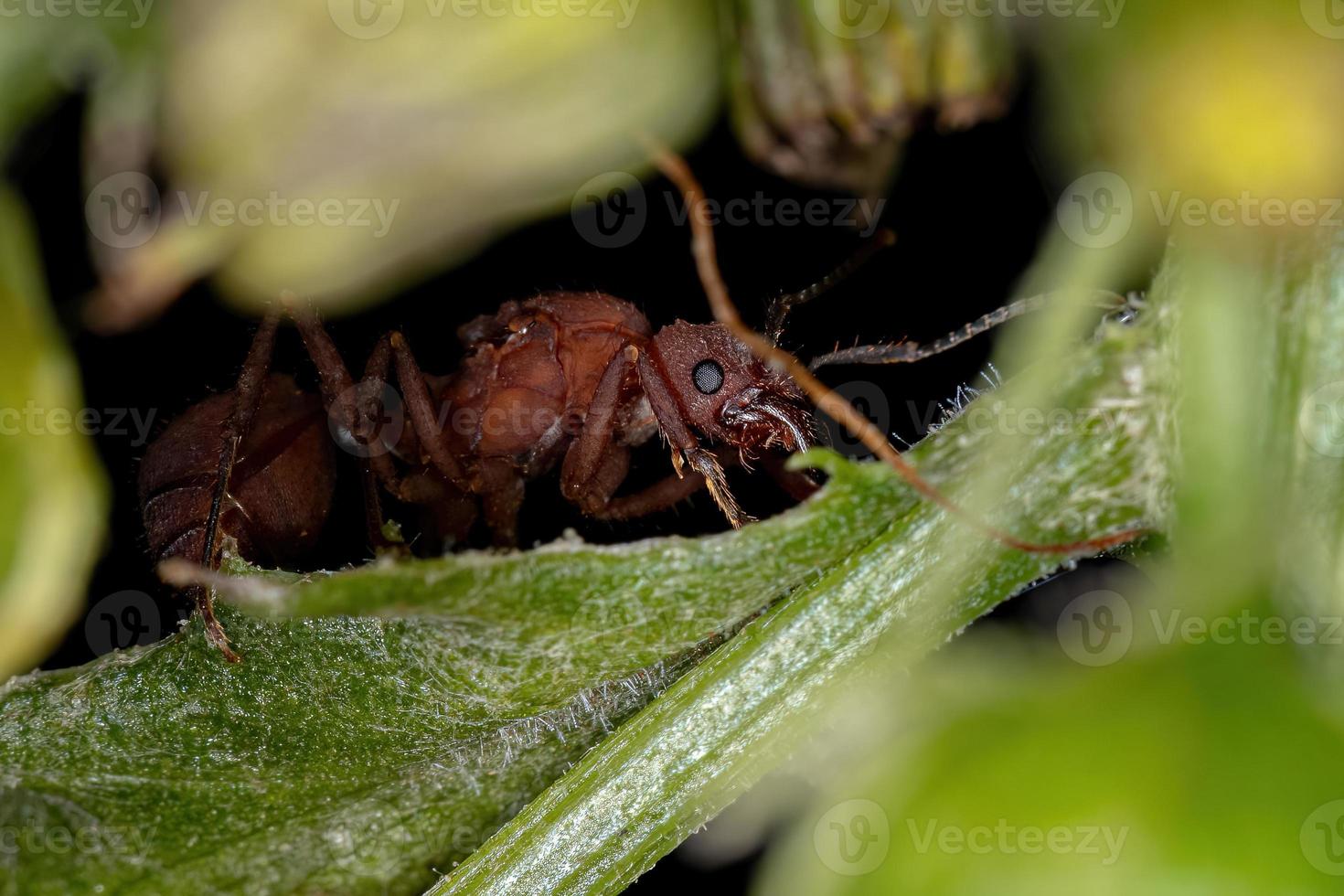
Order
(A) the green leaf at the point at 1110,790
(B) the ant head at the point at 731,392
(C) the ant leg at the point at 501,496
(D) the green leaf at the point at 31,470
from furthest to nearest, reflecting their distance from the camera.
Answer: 1. (C) the ant leg at the point at 501,496
2. (B) the ant head at the point at 731,392
3. (D) the green leaf at the point at 31,470
4. (A) the green leaf at the point at 1110,790

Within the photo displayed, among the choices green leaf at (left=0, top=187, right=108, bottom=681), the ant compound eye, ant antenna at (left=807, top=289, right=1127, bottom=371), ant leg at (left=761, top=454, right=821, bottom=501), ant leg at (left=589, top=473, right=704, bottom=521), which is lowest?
ant leg at (left=761, top=454, right=821, bottom=501)

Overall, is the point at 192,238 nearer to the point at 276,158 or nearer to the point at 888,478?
the point at 276,158

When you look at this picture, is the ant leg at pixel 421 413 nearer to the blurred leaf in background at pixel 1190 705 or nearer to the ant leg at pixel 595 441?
the ant leg at pixel 595 441

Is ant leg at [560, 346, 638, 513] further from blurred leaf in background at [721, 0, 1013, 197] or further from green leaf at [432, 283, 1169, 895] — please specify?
blurred leaf in background at [721, 0, 1013, 197]

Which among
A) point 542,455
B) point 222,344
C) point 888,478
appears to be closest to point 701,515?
point 542,455

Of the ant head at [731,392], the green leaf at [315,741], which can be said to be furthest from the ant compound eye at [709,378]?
the green leaf at [315,741]

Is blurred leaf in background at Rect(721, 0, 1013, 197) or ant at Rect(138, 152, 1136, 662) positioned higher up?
blurred leaf in background at Rect(721, 0, 1013, 197)

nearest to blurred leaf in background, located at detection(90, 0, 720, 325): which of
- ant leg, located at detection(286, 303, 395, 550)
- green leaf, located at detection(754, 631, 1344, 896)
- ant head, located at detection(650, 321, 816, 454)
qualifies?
green leaf, located at detection(754, 631, 1344, 896)
